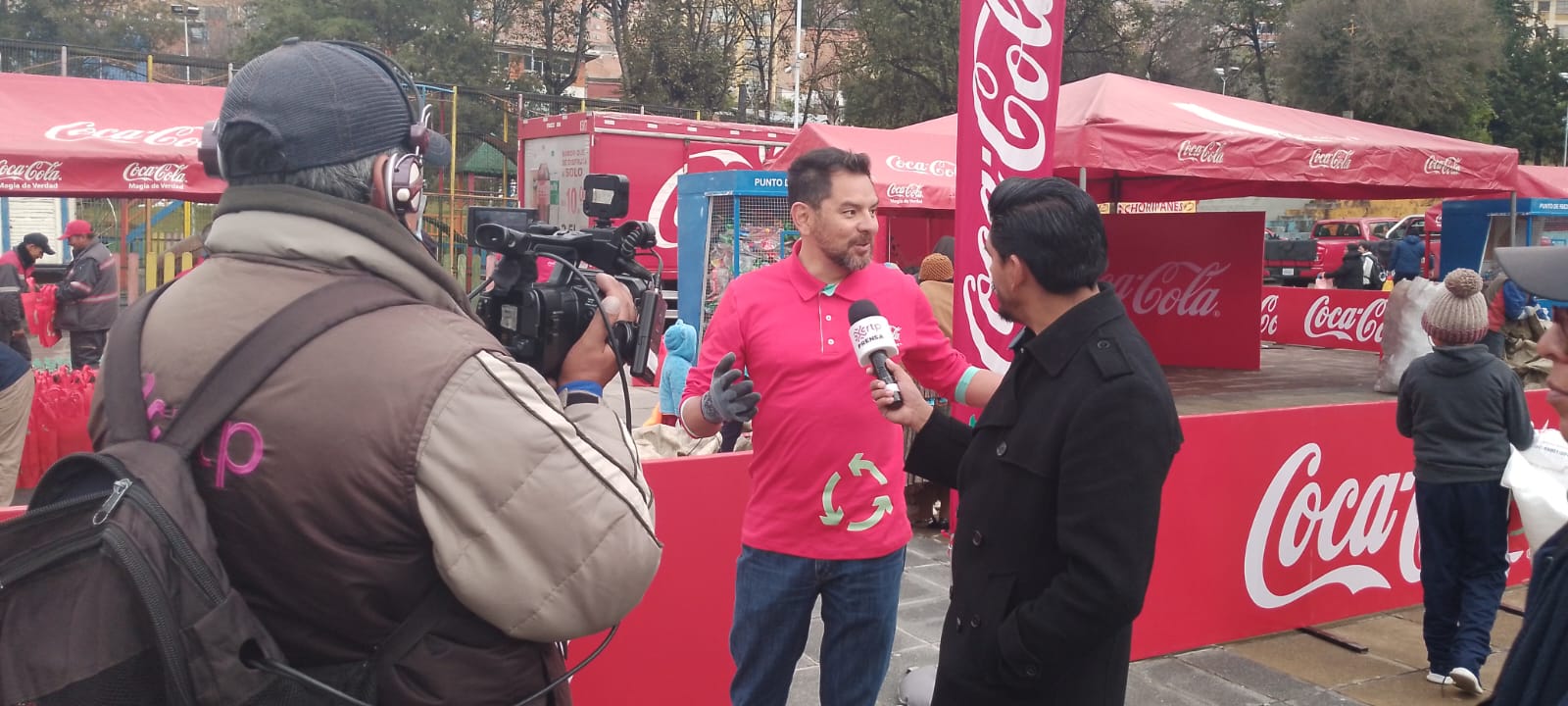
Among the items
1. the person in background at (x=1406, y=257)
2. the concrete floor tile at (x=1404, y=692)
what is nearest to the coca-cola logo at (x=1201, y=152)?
the concrete floor tile at (x=1404, y=692)

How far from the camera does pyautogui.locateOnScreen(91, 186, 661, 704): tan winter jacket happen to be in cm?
152

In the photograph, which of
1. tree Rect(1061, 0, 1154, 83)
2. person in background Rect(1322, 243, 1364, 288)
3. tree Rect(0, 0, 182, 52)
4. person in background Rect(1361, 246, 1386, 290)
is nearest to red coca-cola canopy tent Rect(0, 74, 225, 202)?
person in background Rect(1322, 243, 1364, 288)

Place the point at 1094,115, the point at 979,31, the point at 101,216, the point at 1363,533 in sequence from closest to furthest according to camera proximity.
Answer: the point at 979,31 < the point at 1363,533 < the point at 1094,115 < the point at 101,216

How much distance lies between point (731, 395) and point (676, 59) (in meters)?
33.1

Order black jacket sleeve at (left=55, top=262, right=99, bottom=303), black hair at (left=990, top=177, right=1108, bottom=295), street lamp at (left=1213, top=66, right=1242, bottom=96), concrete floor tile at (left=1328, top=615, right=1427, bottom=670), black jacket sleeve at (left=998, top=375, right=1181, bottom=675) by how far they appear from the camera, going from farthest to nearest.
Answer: street lamp at (left=1213, top=66, right=1242, bottom=96), black jacket sleeve at (left=55, top=262, right=99, bottom=303), concrete floor tile at (left=1328, top=615, right=1427, bottom=670), black hair at (left=990, top=177, right=1108, bottom=295), black jacket sleeve at (left=998, top=375, right=1181, bottom=675)

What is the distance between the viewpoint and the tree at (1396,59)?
37344mm

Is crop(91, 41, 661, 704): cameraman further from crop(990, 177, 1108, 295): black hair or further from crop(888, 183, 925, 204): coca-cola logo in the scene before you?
crop(888, 183, 925, 204): coca-cola logo

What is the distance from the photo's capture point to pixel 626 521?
1.64m

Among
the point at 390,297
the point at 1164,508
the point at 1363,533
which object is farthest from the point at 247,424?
the point at 1363,533

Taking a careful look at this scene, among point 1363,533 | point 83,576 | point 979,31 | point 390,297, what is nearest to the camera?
point 83,576

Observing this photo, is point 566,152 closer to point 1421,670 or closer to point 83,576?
point 1421,670

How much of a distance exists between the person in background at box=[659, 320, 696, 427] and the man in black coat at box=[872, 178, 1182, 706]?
5.53 m

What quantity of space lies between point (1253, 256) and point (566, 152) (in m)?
9.55

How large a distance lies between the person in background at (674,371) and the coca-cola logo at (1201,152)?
4.42 meters
